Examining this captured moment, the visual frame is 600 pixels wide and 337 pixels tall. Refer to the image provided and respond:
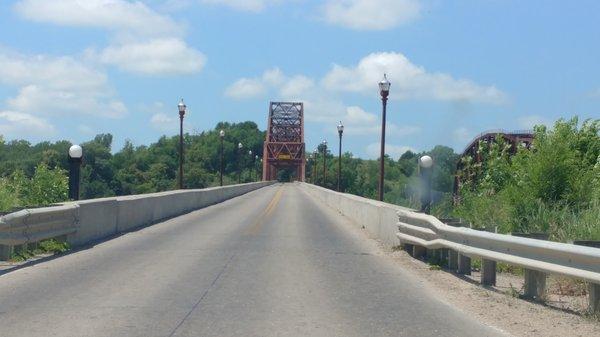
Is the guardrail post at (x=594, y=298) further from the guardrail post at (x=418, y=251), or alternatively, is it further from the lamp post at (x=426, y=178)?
the lamp post at (x=426, y=178)

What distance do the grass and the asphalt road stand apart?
0.46m

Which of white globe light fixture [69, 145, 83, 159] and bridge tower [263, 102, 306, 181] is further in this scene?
bridge tower [263, 102, 306, 181]

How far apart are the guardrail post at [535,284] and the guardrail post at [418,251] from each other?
16.6ft

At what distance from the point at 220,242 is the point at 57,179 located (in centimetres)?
1456

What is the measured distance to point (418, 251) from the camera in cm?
1667

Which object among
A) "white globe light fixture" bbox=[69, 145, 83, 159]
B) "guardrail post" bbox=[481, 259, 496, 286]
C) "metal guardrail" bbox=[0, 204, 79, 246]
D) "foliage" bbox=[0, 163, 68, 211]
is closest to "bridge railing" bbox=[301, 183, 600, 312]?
Answer: "guardrail post" bbox=[481, 259, 496, 286]

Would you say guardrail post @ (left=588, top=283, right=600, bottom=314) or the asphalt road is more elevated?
guardrail post @ (left=588, top=283, right=600, bottom=314)

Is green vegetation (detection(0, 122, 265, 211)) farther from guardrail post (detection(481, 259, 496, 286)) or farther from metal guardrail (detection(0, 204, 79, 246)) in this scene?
guardrail post (detection(481, 259, 496, 286))

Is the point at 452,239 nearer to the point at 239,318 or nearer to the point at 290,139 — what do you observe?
the point at 239,318

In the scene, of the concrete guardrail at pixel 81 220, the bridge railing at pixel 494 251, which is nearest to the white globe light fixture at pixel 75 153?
the concrete guardrail at pixel 81 220

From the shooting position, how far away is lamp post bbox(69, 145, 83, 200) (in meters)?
21.5

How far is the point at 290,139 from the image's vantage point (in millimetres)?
181625

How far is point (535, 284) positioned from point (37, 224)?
9.13m

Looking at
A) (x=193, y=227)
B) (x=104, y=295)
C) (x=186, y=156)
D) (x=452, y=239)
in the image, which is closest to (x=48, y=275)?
(x=104, y=295)
